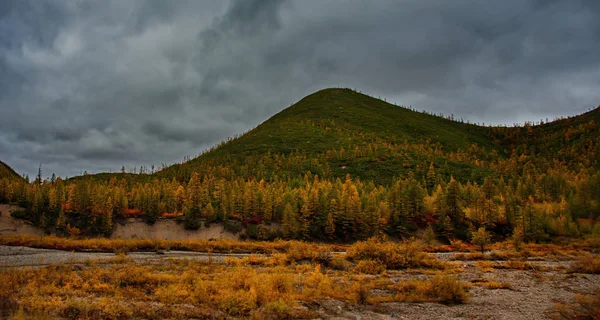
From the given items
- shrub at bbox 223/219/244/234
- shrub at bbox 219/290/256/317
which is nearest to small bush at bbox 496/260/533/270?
shrub at bbox 219/290/256/317

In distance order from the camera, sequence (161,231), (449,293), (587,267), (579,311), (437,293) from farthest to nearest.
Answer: (161,231) → (587,267) → (437,293) → (449,293) → (579,311)

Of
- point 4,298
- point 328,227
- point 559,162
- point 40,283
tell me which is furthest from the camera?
point 559,162

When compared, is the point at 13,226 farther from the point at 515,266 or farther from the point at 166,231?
the point at 515,266

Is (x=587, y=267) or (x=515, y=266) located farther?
(x=515, y=266)

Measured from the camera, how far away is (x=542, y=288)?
23.7 meters

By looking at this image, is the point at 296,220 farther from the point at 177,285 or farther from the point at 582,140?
the point at 582,140

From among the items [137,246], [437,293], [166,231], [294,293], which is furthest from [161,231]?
[437,293]

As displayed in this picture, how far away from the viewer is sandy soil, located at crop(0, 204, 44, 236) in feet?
190

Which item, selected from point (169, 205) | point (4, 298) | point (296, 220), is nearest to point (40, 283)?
point (4, 298)

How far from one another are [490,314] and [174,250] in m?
37.9

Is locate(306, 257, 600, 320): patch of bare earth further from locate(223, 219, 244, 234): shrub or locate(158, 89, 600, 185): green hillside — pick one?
locate(158, 89, 600, 185): green hillside

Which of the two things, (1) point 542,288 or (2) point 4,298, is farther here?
(1) point 542,288

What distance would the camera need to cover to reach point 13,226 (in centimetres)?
5909

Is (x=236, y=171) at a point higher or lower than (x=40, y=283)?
higher
